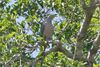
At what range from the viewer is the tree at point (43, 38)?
6867 millimetres

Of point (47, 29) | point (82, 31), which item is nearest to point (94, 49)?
point (82, 31)

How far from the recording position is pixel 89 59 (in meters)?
7.41

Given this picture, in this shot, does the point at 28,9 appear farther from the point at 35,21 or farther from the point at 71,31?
the point at 71,31

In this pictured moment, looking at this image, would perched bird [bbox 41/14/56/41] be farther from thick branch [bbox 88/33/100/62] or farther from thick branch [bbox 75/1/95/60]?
thick branch [bbox 88/33/100/62]

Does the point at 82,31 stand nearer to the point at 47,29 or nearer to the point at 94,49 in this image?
the point at 94,49

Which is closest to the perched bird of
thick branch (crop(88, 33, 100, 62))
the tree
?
the tree

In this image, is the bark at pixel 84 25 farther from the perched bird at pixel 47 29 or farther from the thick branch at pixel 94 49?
the perched bird at pixel 47 29

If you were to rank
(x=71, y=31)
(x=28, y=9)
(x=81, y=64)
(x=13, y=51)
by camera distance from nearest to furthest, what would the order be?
(x=81, y=64), (x=13, y=51), (x=28, y=9), (x=71, y=31)

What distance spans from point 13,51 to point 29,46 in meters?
0.50

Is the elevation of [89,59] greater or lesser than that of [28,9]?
lesser

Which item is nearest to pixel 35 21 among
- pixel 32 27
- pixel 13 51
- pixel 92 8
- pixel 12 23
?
pixel 32 27

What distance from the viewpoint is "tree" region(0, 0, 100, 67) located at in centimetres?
687

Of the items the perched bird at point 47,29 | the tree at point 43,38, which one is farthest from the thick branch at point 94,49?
the perched bird at point 47,29

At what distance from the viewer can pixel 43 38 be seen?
6949 millimetres
